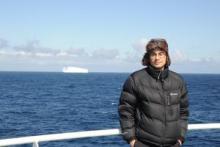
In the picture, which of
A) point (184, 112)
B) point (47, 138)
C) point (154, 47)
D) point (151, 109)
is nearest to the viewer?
point (47, 138)

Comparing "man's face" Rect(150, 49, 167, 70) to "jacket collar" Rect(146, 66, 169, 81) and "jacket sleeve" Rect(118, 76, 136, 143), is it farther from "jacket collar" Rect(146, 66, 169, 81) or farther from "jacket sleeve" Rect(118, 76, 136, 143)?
"jacket sleeve" Rect(118, 76, 136, 143)

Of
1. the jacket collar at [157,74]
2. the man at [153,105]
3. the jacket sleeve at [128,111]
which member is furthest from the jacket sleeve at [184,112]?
the jacket sleeve at [128,111]

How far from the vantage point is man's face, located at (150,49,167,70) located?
4.73m

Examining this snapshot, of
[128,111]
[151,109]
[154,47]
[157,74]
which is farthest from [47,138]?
[154,47]

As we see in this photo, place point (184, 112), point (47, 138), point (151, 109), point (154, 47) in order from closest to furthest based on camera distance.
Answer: point (47, 138) < point (151, 109) < point (154, 47) < point (184, 112)

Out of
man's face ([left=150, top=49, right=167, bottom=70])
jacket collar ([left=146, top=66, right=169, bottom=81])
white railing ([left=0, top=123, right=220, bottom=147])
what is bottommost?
white railing ([left=0, top=123, right=220, bottom=147])

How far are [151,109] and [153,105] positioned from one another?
0.15 ft

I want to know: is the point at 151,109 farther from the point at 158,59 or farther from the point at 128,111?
the point at 158,59

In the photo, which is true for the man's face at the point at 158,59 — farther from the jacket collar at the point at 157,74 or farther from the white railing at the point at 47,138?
the white railing at the point at 47,138

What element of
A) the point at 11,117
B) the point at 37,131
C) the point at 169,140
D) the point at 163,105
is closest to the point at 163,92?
the point at 163,105

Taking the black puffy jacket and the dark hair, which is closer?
the black puffy jacket

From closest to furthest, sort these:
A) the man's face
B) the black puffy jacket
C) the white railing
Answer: the white railing
the black puffy jacket
the man's face

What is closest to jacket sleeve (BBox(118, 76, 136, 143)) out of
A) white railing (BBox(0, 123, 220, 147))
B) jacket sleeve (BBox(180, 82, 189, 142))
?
white railing (BBox(0, 123, 220, 147))

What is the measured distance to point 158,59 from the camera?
473cm
